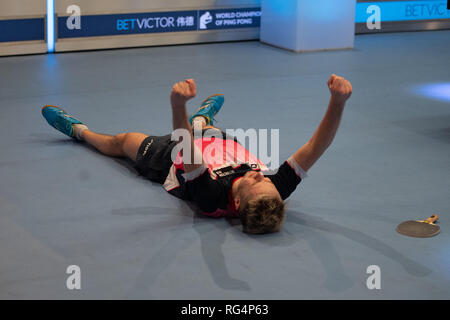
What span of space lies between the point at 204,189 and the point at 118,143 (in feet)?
4.06

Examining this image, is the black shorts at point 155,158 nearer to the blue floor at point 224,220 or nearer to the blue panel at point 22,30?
the blue floor at point 224,220

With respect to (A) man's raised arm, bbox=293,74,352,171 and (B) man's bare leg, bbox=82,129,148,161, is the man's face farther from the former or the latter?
(B) man's bare leg, bbox=82,129,148,161

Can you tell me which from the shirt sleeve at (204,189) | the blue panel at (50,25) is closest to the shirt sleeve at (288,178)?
the shirt sleeve at (204,189)

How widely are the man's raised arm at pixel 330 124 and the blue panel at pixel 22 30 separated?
5200mm

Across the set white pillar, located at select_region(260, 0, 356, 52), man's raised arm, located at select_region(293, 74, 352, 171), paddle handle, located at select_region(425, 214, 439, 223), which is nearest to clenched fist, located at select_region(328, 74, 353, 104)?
man's raised arm, located at select_region(293, 74, 352, 171)

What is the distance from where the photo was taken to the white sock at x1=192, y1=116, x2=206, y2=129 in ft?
14.0

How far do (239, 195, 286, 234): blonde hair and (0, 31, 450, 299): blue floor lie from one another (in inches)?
2.3

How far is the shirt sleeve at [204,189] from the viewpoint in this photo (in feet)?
10.8

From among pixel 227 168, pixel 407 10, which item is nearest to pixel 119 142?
pixel 227 168

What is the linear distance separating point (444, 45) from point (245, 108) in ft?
13.3

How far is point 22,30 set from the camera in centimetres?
764

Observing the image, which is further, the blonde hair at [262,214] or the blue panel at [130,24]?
the blue panel at [130,24]

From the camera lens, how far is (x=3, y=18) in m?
7.49
